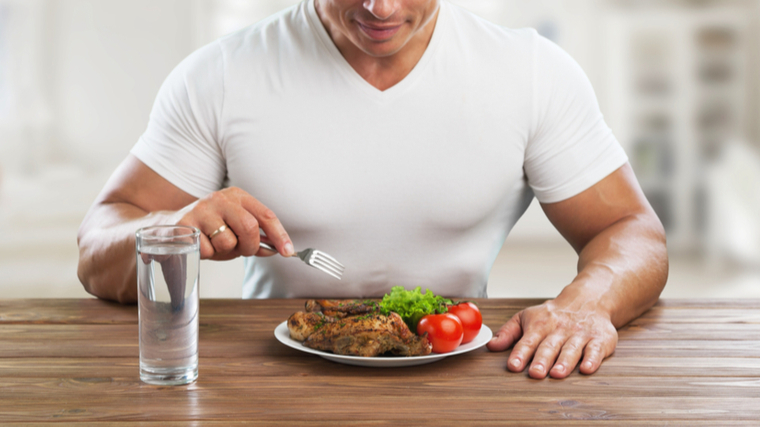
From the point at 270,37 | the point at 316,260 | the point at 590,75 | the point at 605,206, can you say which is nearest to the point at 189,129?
the point at 270,37

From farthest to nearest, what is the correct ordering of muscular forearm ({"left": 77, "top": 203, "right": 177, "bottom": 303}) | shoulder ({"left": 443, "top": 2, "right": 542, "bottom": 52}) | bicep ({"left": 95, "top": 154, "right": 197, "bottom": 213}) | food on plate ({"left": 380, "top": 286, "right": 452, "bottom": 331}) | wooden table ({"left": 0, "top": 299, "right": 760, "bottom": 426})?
1. shoulder ({"left": 443, "top": 2, "right": 542, "bottom": 52})
2. bicep ({"left": 95, "top": 154, "right": 197, "bottom": 213})
3. muscular forearm ({"left": 77, "top": 203, "right": 177, "bottom": 303})
4. food on plate ({"left": 380, "top": 286, "right": 452, "bottom": 331})
5. wooden table ({"left": 0, "top": 299, "right": 760, "bottom": 426})

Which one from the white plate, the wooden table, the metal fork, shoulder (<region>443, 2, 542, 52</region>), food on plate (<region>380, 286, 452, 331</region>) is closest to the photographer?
the wooden table

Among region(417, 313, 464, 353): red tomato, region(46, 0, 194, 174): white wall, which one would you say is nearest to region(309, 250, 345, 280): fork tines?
region(417, 313, 464, 353): red tomato

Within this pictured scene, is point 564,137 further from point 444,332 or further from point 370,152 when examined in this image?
point 444,332

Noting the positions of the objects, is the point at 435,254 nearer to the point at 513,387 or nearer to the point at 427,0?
the point at 427,0

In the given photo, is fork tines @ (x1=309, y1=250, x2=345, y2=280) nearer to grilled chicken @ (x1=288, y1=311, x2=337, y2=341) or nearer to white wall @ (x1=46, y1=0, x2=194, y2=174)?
grilled chicken @ (x1=288, y1=311, x2=337, y2=341)

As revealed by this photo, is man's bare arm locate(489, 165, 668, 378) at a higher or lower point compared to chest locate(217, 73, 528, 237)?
lower

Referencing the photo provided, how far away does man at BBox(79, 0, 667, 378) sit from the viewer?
1.39 metres

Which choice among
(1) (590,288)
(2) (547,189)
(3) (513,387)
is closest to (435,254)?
(2) (547,189)

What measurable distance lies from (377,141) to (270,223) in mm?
414

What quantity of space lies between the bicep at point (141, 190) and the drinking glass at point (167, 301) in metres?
0.55

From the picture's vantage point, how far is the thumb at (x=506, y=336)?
3.24ft

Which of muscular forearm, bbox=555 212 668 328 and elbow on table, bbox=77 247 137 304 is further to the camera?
elbow on table, bbox=77 247 137 304

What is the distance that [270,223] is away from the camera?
1044 millimetres
